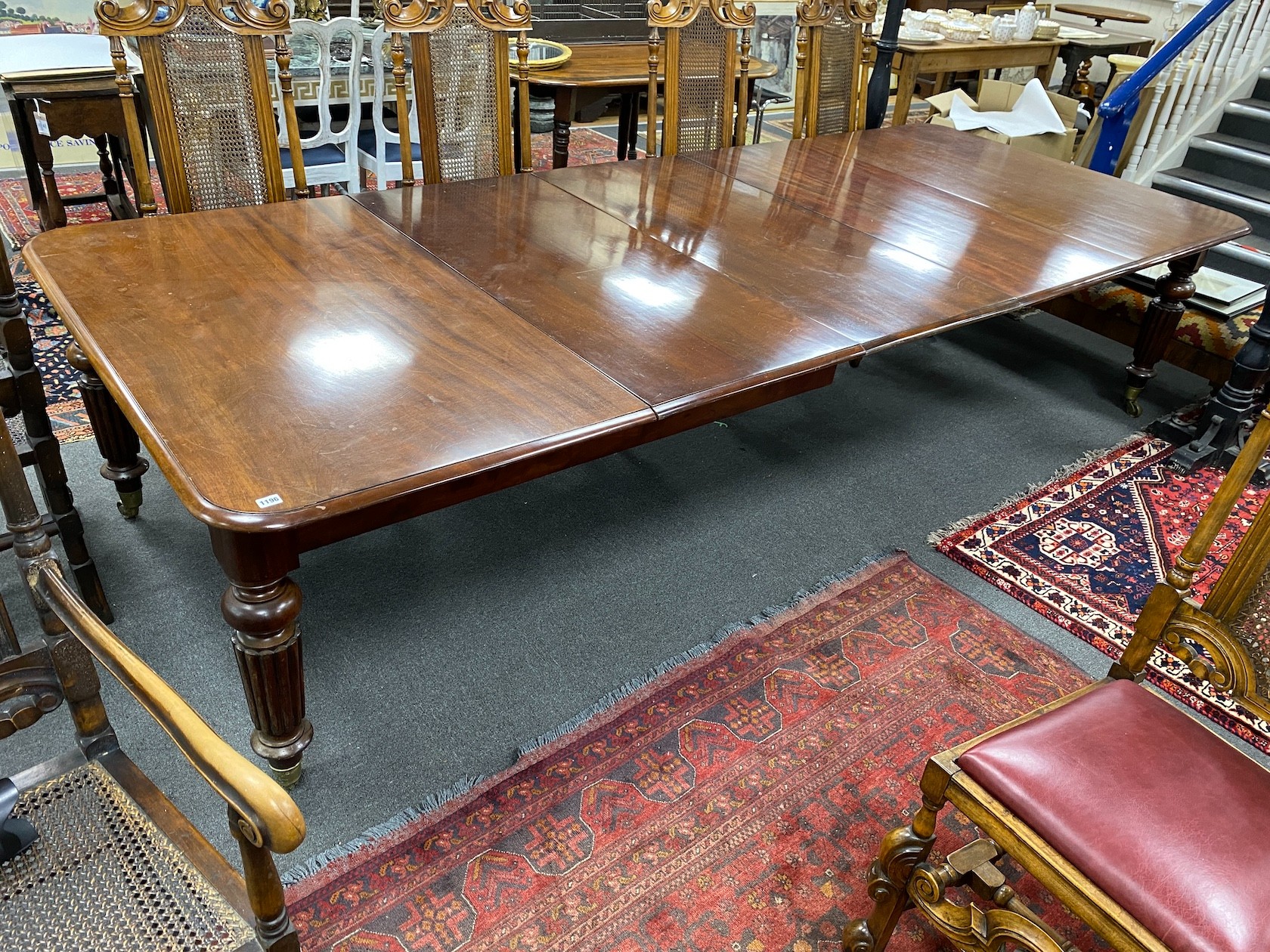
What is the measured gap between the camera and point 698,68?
2.72 m

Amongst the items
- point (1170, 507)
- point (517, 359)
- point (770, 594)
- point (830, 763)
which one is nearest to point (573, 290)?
point (517, 359)

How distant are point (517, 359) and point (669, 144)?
4.94ft

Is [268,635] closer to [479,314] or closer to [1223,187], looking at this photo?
[479,314]

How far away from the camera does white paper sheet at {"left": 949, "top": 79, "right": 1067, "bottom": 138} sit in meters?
4.26

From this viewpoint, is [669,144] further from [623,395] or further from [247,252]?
[623,395]

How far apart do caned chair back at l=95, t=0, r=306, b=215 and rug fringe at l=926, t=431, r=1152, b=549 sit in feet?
6.03

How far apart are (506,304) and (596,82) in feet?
7.41

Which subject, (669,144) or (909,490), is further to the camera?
(669,144)

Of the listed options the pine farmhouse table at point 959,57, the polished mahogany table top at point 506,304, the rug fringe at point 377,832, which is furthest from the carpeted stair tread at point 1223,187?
the rug fringe at point 377,832

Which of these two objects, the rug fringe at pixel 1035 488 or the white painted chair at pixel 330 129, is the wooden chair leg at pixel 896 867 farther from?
the white painted chair at pixel 330 129

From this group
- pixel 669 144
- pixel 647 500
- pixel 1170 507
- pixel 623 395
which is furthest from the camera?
pixel 669 144

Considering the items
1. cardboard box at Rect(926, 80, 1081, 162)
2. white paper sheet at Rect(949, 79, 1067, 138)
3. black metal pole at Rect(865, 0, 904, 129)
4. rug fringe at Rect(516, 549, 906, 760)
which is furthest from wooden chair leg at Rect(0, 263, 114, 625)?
white paper sheet at Rect(949, 79, 1067, 138)

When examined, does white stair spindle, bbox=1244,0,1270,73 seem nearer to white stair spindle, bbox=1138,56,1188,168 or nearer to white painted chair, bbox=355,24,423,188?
white stair spindle, bbox=1138,56,1188,168

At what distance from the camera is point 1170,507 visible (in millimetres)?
2508
